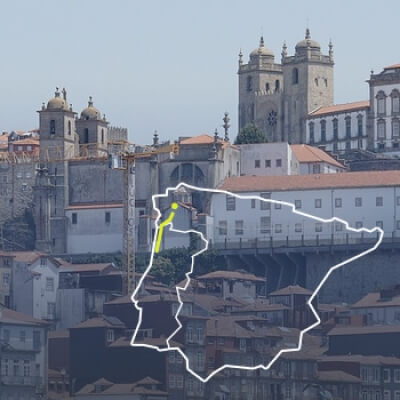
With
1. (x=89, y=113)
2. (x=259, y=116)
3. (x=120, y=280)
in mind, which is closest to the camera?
(x=120, y=280)

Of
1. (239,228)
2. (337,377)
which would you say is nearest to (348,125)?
(239,228)

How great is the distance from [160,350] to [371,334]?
25.6 feet

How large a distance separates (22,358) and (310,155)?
30969 mm

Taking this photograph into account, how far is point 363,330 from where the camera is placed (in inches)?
4146

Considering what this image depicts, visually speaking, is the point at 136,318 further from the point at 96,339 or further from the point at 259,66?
the point at 259,66

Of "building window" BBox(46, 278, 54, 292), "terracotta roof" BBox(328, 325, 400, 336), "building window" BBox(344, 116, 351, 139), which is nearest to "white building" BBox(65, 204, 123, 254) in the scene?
"building window" BBox(46, 278, 54, 292)

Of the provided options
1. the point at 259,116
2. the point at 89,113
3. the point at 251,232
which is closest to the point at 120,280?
the point at 251,232

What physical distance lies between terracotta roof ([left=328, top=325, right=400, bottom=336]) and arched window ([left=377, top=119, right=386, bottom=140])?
107 ft

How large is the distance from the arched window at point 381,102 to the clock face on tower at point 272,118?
8.08 meters

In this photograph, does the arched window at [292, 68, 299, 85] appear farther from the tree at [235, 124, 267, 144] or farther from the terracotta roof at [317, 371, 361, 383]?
the terracotta roof at [317, 371, 361, 383]

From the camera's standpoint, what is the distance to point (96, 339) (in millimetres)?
105438

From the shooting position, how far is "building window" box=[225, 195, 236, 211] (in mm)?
118500

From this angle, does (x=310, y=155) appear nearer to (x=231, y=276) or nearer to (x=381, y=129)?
(x=381, y=129)

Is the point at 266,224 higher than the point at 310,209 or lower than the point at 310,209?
lower
